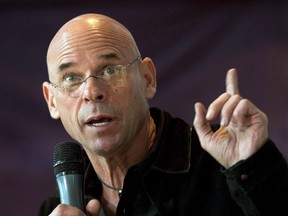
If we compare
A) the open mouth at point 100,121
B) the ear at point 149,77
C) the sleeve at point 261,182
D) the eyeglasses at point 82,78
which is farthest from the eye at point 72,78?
the sleeve at point 261,182

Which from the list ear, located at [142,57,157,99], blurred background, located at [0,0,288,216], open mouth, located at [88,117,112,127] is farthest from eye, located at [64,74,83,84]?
blurred background, located at [0,0,288,216]

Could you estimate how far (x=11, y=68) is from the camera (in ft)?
7.57

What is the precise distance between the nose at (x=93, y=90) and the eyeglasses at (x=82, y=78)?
0.01 metres

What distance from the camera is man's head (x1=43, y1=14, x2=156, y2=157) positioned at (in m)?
1.58

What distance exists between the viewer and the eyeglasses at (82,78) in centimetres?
161

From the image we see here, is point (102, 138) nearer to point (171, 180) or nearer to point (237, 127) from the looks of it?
point (171, 180)

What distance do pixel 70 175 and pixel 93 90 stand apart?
260 millimetres

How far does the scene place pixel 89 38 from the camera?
5.39ft

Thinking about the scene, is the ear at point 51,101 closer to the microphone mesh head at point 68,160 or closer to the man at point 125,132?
the man at point 125,132

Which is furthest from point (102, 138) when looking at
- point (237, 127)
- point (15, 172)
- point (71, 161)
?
point (15, 172)

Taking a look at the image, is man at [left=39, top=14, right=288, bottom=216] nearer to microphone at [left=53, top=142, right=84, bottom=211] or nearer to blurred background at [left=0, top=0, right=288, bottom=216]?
microphone at [left=53, top=142, right=84, bottom=211]

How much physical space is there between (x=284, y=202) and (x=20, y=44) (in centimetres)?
140

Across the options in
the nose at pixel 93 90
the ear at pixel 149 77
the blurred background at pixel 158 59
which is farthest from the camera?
the blurred background at pixel 158 59

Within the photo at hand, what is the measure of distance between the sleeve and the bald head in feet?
1.87
